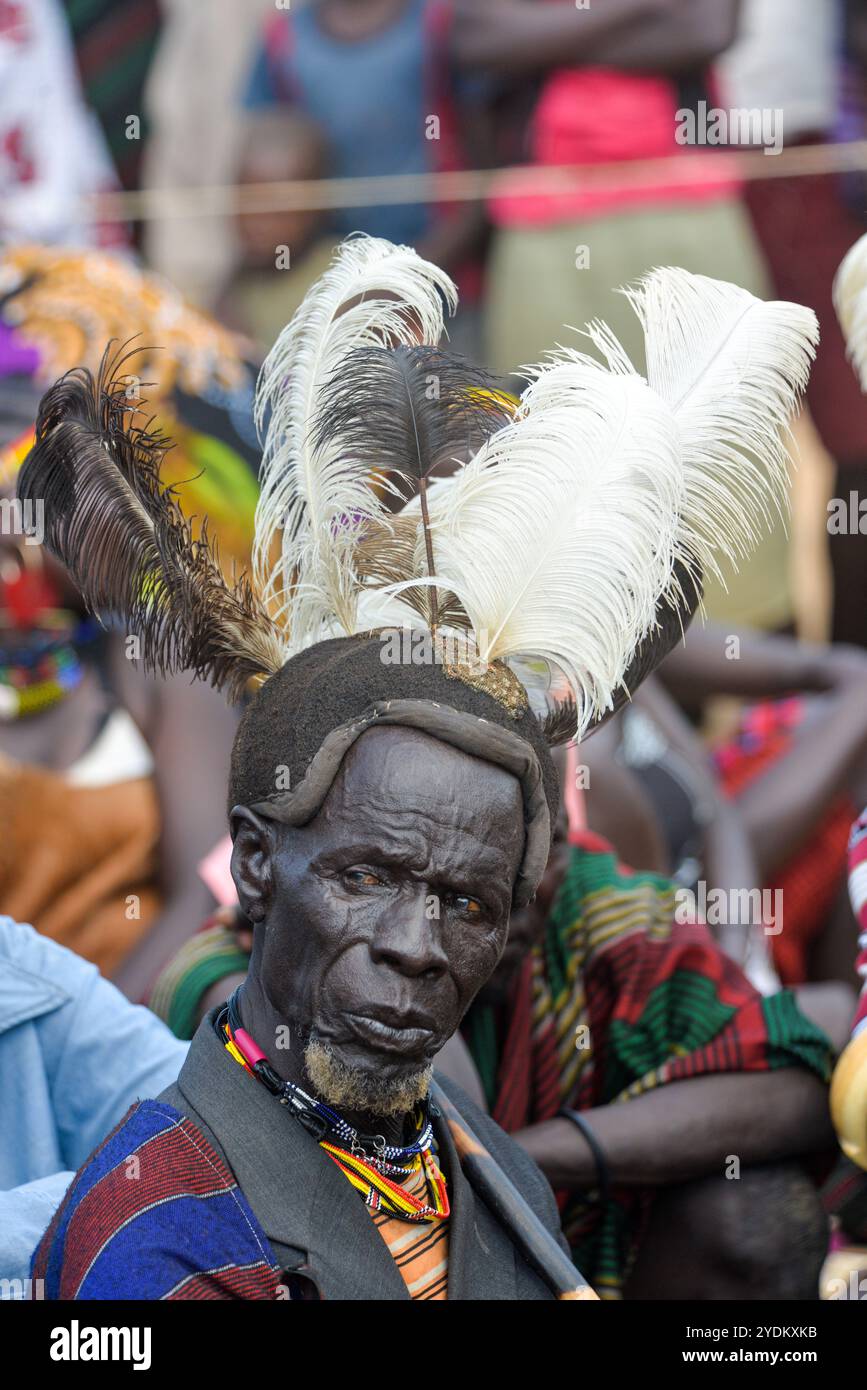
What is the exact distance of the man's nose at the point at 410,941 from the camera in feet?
5.79

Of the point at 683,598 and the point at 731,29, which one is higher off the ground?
the point at 731,29

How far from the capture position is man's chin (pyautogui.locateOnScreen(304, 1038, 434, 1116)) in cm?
180

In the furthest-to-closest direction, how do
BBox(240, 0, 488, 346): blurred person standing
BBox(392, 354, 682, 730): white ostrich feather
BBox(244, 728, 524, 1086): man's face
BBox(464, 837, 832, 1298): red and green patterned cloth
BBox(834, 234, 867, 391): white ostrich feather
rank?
1. BBox(240, 0, 488, 346): blurred person standing
2. BBox(464, 837, 832, 1298): red and green patterned cloth
3. BBox(834, 234, 867, 391): white ostrich feather
4. BBox(392, 354, 682, 730): white ostrich feather
5. BBox(244, 728, 524, 1086): man's face

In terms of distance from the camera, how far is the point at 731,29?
555 cm

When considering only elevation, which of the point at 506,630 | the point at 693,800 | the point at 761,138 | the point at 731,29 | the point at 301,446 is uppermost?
the point at 731,29

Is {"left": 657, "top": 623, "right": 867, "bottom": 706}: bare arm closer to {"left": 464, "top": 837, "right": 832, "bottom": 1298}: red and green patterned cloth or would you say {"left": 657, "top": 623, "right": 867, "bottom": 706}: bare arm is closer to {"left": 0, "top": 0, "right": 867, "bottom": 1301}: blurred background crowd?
{"left": 0, "top": 0, "right": 867, "bottom": 1301}: blurred background crowd

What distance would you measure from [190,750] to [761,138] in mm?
2956

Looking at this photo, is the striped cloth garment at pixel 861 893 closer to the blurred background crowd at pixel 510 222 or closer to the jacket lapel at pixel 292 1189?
the jacket lapel at pixel 292 1189

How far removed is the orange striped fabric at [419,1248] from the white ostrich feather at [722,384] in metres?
0.87

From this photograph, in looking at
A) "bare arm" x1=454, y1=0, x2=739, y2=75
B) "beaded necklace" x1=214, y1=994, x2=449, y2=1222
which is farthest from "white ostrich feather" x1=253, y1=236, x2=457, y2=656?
"bare arm" x1=454, y1=0, x2=739, y2=75

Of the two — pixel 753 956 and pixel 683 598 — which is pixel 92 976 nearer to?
pixel 683 598

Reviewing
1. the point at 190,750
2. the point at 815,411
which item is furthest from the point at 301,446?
the point at 815,411

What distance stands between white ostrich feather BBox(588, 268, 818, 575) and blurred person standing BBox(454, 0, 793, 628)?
3.33m

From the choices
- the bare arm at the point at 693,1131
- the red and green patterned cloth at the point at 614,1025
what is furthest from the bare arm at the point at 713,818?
the bare arm at the point at 693,1131
